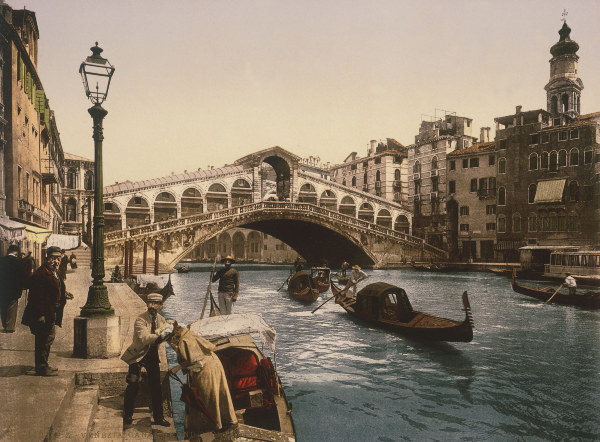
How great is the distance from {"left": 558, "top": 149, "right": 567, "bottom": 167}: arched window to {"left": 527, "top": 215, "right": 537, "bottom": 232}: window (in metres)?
3.83

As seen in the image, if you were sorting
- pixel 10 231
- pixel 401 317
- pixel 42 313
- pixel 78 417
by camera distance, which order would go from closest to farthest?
pixel 78 417
pixel 42 313
pixel 10 231
pixel 401 317

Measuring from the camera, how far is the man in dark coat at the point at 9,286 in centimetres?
628

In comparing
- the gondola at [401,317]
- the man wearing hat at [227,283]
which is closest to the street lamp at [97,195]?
the man wearing hat at [227,283]

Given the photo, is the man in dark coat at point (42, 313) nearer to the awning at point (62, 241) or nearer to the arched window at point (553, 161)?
the awning at point (62, 241)

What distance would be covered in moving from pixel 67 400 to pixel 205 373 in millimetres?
1339

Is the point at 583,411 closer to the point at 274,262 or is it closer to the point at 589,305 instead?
the point at 589,305

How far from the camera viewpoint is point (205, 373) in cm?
403

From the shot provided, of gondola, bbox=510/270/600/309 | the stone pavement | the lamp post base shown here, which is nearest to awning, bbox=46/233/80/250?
the stone pavement

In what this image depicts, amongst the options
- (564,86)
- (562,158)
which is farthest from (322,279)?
(564,86)

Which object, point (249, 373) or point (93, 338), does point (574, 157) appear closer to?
point (249, 373)

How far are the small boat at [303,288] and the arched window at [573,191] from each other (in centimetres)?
2016

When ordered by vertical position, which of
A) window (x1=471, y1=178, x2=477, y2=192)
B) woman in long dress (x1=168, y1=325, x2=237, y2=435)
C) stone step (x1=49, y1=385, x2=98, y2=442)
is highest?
window (x1=471, y1=178, x2=477, y2=192)

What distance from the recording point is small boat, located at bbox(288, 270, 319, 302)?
1842cm

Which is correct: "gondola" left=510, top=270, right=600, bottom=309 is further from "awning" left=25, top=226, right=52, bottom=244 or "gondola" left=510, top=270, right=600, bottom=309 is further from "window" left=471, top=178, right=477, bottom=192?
"window" left=471, top=178, right=477, bottom=192
